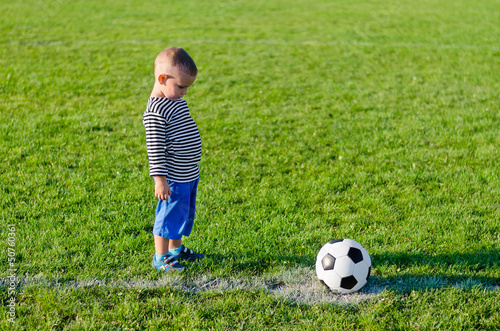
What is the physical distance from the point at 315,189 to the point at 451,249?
5.15 ft

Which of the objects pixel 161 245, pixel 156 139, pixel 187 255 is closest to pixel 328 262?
pixel 187 255

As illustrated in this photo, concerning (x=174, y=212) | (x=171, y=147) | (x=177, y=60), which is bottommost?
(x=174, y=212)

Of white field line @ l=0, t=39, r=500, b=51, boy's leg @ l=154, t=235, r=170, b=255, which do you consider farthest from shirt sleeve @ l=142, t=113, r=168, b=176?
white field line @ l=0, t=39, r=500, b=51

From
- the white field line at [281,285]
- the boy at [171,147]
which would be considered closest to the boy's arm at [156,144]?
the boy at [171,147]

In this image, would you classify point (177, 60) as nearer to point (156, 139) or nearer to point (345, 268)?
point (156, 139)

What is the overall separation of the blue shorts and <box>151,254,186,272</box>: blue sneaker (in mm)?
232

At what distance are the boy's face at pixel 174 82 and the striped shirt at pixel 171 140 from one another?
0.18 feet

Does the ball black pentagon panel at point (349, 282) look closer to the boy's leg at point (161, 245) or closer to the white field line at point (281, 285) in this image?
the white field line at point (281, 285)

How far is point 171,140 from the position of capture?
11.0ft

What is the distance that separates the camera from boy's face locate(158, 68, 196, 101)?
3.21 m

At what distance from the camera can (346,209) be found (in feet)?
15.2

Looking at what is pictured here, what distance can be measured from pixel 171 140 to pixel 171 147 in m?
0.06

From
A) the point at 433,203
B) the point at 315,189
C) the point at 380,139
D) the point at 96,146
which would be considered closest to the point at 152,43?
the point at 96,146

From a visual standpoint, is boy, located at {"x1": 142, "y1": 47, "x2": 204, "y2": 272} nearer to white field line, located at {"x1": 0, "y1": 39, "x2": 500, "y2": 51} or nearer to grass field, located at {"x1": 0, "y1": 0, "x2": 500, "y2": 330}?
grass field, located at {"x1": 0, "y1": 0, "x2": 500, "y2": 330}
